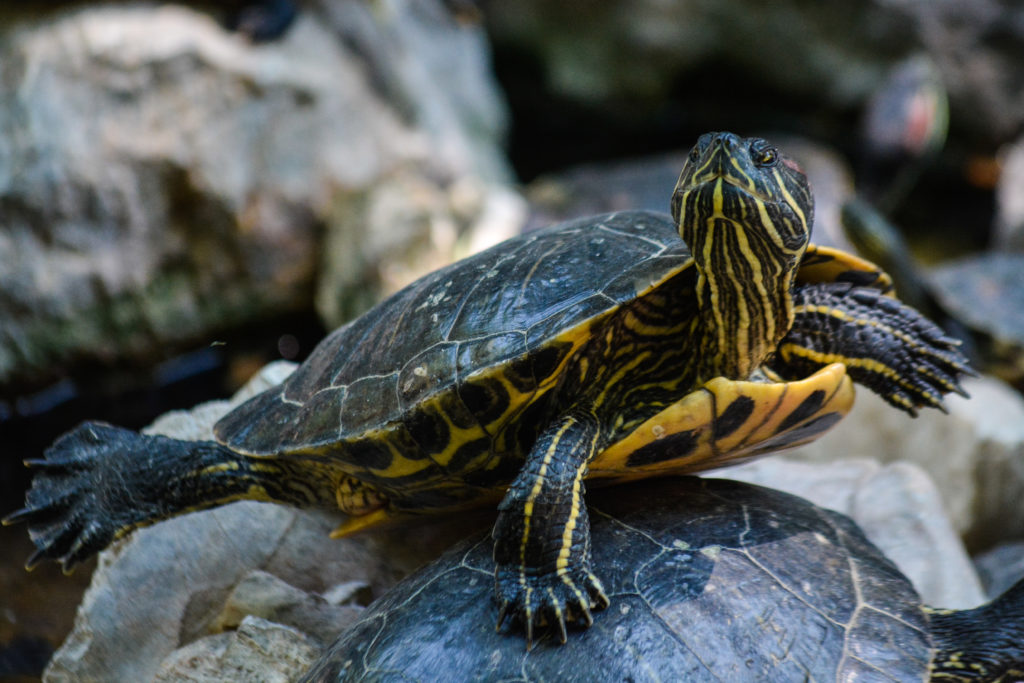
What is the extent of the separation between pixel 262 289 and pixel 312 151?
91 centimetres

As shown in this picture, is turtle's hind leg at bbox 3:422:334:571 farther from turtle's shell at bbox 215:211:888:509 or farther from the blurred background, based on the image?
the blurred background

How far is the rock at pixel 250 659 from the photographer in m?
1.81

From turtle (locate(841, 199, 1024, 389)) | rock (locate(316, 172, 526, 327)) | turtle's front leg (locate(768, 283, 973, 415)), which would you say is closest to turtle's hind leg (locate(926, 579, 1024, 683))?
turtle's front leg (locate(768, 283, 973, 415))

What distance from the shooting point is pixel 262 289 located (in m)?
4.84

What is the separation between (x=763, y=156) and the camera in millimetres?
1583

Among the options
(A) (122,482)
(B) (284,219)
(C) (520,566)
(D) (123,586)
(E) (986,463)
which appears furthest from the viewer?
(B) (284,219)

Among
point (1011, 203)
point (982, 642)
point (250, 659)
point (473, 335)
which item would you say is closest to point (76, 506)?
point (250, 659)

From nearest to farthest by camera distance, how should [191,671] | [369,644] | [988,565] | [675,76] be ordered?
[369,644] < [191,671] < [988,565] < [675,76]

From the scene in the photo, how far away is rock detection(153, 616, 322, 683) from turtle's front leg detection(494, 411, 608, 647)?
2.02 ft

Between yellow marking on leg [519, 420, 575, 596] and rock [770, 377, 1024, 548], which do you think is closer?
yellow marking on leg [519, 420, 575, 596]

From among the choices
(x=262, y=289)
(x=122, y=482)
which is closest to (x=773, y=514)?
(x=122, y=482)

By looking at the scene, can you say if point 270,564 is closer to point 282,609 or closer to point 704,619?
point 282,609

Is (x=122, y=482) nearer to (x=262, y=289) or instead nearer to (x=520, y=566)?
(x=520, y=566)

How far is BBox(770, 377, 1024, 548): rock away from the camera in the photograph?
2.84 m
